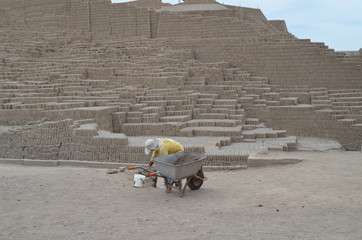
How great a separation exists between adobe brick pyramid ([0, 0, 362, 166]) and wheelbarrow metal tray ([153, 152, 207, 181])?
8.60 ft

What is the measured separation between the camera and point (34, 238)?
165 inches

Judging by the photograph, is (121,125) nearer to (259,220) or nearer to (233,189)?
(233,189)

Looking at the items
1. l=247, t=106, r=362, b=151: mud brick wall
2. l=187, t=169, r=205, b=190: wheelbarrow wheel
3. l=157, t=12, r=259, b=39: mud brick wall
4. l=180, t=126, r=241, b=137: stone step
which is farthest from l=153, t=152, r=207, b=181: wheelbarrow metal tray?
l=157, t=12, r=259, b=39: mud brick wall

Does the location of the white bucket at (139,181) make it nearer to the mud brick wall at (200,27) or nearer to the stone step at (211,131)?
the stone step at (211,131)

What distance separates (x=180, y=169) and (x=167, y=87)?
29.0 ft

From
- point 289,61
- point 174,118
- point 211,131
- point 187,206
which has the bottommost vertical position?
point 187,206

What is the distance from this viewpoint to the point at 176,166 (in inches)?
236

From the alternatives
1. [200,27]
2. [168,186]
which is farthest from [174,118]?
[200,27]

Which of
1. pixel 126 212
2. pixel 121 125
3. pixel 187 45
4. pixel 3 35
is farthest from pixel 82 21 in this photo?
pixel 126 212

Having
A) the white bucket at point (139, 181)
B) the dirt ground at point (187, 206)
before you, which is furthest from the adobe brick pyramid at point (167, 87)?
the white bucket at point (139, 181)

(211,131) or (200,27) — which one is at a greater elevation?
(200,27)

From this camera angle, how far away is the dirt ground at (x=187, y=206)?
4.43 m

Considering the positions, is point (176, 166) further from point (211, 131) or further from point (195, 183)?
point (211, 131)

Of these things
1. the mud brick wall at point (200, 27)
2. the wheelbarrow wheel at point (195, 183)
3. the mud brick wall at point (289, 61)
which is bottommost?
the wheelbarrow wheel at point (195, 183)
